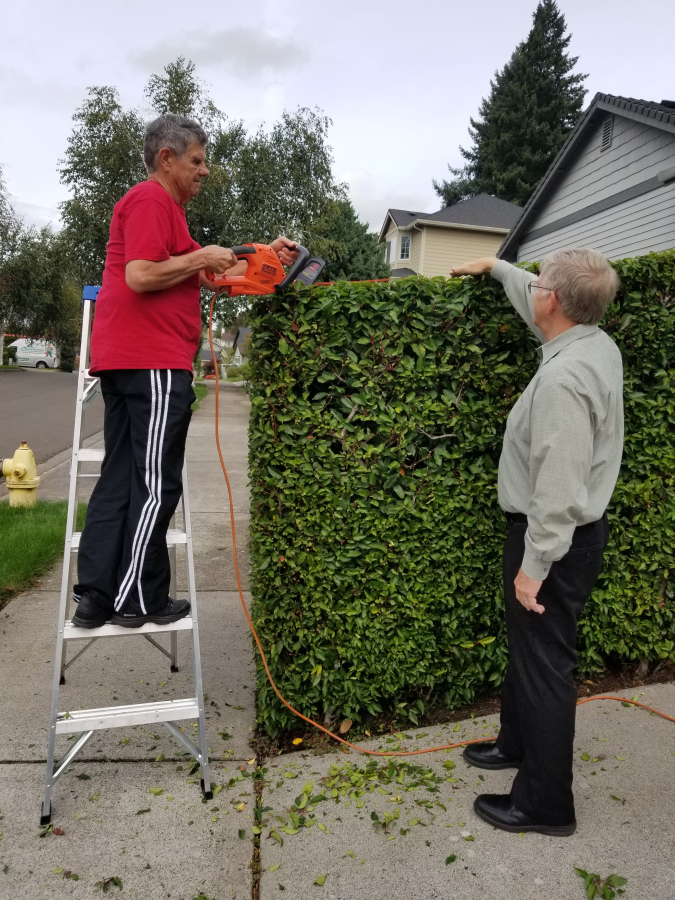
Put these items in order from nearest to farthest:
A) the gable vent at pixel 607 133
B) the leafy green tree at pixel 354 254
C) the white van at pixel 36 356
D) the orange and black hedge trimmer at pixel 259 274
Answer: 1. the orange and black hedge trimmer at pixel 259 274
2. the gable vent at pixel 607 133
3. the leafy green tree at pixel 354 254
4. the white van at pixel 36 356

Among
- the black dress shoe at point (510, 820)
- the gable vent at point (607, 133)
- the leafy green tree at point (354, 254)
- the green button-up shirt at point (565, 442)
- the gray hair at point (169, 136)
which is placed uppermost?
the leafy green tree at point (354, 254)


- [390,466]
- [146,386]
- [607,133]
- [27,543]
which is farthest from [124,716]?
[607,133]

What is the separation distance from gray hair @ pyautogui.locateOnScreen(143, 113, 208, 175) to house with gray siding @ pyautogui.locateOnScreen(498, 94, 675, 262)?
26.6 ft

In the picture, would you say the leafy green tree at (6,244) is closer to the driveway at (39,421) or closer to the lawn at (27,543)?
the driveway at (39,421)

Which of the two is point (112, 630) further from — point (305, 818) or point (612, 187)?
point (612, 187)

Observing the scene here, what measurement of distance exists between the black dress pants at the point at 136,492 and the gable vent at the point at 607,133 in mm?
12210

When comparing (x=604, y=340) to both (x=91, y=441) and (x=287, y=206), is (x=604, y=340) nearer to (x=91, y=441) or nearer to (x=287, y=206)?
(x=91, y=441)

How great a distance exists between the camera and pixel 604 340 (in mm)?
2385

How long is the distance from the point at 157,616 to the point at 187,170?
1702mm

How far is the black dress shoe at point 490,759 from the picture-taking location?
2797mm

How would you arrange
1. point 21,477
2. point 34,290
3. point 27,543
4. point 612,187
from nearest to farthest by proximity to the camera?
point 27,543 < point 21,477 < point 612,187 < point 34,290

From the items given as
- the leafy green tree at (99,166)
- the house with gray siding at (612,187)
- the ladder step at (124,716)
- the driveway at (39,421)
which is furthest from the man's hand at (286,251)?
the leafy green tree at (99,166)

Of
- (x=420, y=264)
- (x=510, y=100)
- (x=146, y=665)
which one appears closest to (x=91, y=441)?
(x=146, y=665)

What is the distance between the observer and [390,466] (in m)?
2.89
